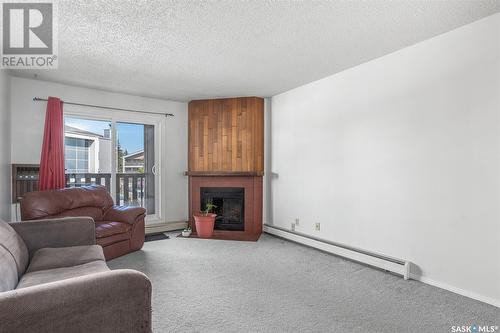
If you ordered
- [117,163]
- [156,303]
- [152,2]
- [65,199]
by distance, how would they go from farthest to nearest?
1. [117,163]
2. [65,199]
3. [156,303]
4. [152,2]

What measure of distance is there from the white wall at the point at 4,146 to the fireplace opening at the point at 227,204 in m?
2.73

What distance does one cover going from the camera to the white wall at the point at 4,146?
3443 millimetres

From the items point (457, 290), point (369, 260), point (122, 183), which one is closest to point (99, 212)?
point (122, 183)

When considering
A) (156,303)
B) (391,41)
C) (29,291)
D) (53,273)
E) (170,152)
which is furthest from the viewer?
(170,152)

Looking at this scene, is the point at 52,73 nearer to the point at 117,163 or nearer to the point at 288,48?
the point at 117,163

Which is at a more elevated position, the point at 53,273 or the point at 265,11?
the point at 265,11

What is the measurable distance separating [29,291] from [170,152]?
4233 millimetres

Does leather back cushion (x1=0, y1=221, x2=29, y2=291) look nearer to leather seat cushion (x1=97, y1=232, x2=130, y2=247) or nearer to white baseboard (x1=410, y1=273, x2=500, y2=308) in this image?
leather seat cushion (x1=97, y1=232, x2=130, y2=247)

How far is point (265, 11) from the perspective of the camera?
2275mm

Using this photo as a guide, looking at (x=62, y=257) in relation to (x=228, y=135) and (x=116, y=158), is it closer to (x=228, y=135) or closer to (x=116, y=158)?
(x=116, y=158)

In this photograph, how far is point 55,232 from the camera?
8.18ft

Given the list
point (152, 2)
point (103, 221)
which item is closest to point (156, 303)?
point (103, 221)

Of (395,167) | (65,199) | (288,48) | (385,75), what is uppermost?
(288,48)

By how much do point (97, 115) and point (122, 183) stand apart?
1209 millimetres
